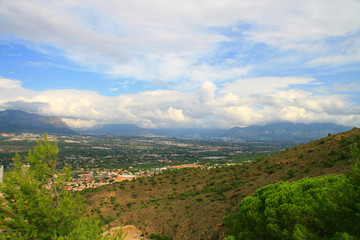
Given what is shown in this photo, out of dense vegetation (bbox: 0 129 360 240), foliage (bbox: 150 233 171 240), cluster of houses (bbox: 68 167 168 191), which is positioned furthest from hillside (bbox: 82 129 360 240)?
cluster of houses (bbox: 68 167 168 191)

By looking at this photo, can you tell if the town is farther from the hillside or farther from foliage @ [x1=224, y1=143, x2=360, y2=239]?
foliage @ [x1=224, y1=143, x2=360, y2=239]

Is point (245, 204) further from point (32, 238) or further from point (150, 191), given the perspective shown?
point (150, 191)

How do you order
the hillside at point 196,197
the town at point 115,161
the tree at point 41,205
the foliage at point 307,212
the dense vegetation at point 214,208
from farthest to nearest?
the town at point 115,161, the hillside at point 196,197, the tree at point 41,205, the dense vegetation at point 214,208, the foliage at point 307,212

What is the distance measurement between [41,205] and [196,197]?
1748 cm

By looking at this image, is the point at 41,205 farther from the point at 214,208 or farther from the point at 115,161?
the point at 115,161

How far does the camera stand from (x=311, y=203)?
855 cm

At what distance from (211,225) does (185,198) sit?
8.66 meters

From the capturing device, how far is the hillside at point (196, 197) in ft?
57.0

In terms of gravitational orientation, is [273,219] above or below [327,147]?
below

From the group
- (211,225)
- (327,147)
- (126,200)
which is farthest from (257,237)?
(126,200)

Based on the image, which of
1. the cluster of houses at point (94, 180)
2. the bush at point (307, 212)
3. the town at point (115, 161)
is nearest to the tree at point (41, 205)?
the bush at point (307, 212)

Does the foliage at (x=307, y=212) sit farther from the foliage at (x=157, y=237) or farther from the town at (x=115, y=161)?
the town at (x=115, y=161)

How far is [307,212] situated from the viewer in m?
8.12

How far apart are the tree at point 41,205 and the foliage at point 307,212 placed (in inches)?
297
